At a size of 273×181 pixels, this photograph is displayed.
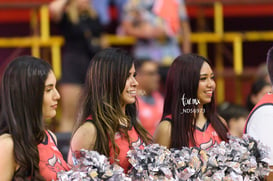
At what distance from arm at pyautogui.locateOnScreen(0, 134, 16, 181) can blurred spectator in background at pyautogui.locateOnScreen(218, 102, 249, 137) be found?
8.57 feet

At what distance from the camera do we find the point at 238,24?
9.22m

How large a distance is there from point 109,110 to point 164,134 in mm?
400

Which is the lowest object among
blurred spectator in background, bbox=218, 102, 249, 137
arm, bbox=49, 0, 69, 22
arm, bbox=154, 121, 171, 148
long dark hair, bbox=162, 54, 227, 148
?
blurred spectator in background, bbox=218, 102, 249, 137

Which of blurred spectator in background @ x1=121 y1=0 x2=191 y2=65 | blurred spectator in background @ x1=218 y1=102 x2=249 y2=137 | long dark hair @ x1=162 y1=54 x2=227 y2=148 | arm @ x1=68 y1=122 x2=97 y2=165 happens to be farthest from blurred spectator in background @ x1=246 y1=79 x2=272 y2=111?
arm @ x1=68 y1=122 x2=97 y2=165

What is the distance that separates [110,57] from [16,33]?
504 cm

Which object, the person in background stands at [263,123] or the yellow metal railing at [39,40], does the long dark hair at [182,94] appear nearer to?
the person in background stands at [263,123]

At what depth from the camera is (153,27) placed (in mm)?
7215

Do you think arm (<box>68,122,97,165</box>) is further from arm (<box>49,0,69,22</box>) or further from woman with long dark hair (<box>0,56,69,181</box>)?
arm (<box>49,0,69,22</box>)

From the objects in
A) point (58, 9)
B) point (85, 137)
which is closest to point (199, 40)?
point (58, 9)

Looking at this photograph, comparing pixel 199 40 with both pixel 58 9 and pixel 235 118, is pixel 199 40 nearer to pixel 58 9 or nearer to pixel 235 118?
pixel 58 9

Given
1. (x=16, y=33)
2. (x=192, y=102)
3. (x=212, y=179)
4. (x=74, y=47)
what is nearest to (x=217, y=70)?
(x=74, y=47)

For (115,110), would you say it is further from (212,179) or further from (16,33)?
(16,33)

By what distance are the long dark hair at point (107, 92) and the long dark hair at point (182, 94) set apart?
7.4 inches

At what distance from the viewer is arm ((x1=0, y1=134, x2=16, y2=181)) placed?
347 centimetres
